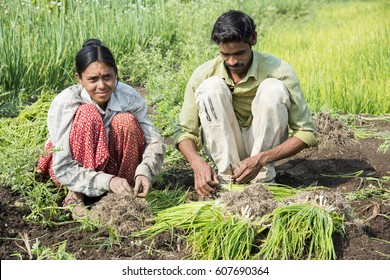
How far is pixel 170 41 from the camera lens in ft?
26.1

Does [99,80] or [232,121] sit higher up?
[99,80]

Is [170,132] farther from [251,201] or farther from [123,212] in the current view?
[251,201]

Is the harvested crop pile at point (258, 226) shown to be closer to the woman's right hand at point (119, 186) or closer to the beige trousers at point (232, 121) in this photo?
the woman's right hand at point (119, 186)

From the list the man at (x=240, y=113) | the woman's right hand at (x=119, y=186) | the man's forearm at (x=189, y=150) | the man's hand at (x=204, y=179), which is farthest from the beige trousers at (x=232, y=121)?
the woman's right hand at (x=119, y=186)

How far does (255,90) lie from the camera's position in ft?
14.1

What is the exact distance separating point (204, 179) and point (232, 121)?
0.48m

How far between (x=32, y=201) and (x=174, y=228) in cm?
88

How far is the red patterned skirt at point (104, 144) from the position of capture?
13.2ft

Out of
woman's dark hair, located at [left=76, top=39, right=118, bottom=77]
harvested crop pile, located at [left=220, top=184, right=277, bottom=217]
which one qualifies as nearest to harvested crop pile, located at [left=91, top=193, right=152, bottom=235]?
harvested crop pile, located at [left=220, top=184, right=277, bottom=217]

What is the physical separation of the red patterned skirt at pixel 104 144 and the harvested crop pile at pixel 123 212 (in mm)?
302

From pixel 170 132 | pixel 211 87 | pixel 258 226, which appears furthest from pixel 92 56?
pixel 170 132

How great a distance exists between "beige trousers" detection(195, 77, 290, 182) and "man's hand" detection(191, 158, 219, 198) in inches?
9.8

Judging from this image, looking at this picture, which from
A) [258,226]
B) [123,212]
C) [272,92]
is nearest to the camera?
[258,226]

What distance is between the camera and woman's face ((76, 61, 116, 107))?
3973 mm
